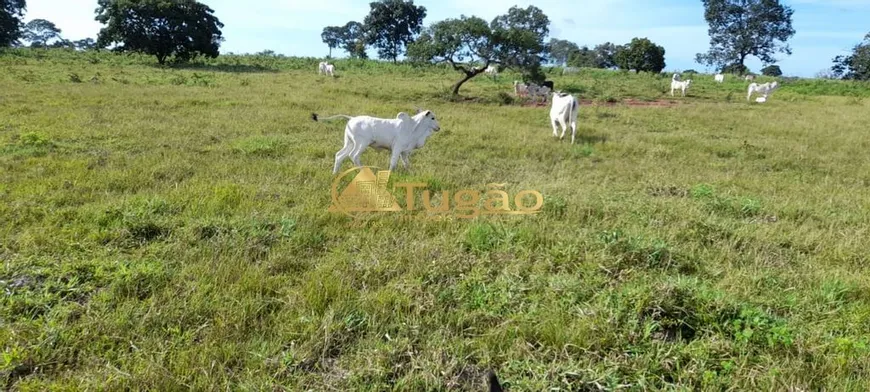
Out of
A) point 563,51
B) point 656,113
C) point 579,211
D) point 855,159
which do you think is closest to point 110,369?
point 579,211

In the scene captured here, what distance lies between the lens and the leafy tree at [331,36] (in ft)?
284

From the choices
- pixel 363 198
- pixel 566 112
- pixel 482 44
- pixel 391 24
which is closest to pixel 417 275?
pixel 363 198

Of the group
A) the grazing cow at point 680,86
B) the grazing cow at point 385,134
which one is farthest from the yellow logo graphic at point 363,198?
the grazing cow at point 680,86

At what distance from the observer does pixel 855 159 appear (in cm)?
873

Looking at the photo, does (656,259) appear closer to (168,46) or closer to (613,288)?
(613,288)

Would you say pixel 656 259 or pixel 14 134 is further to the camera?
pixel 14 134

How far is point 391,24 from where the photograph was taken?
181ft

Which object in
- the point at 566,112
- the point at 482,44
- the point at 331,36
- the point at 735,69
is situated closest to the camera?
the point at 566,112

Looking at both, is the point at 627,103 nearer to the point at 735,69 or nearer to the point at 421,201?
the point at 421,201

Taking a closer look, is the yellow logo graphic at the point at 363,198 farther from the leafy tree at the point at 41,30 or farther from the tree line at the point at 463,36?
the leafy tree at the point at 41,30

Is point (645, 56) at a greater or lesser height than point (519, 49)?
greater

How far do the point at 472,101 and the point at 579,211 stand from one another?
488 inches

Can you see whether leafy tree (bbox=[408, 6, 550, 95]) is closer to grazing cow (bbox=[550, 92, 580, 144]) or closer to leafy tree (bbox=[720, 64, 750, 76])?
grazing cow (bbox=[550, 92, 580, 144])

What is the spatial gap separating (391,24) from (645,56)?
2933 cm
